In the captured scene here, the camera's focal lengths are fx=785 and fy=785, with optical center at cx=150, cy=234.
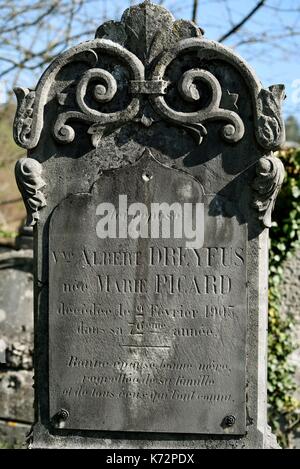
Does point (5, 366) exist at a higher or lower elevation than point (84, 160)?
lower

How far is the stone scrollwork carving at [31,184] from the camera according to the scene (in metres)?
4.75

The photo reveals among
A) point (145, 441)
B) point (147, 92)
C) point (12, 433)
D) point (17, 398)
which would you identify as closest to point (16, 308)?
point (17, 398)


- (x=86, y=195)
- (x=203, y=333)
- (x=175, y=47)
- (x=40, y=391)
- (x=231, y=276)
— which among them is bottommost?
(x=40, y=391)

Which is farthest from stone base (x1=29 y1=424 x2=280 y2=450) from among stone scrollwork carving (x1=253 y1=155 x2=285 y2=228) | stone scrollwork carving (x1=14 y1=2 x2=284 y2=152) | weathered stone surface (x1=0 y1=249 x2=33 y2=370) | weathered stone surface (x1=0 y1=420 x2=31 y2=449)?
weathered stone surface (x1=0 y1=249 x2=33 y2=370)

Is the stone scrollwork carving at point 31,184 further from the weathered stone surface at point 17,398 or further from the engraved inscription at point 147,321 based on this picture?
the weathered stone surface at point 17,398

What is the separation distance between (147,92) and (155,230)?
821mm

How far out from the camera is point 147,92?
15.3 ft

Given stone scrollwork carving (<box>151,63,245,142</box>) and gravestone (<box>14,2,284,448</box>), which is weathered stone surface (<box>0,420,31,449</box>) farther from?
stone scrollwork carving (<box>151,63,245,142</box>)

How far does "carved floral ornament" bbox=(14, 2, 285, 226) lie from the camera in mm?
A: 4605

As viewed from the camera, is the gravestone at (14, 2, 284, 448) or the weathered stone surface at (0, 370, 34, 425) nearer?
the gravestone at (14, 2, 284, 448)

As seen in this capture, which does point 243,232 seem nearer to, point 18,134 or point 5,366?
point 18,134

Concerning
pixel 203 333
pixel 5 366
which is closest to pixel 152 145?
pixel 203 333
